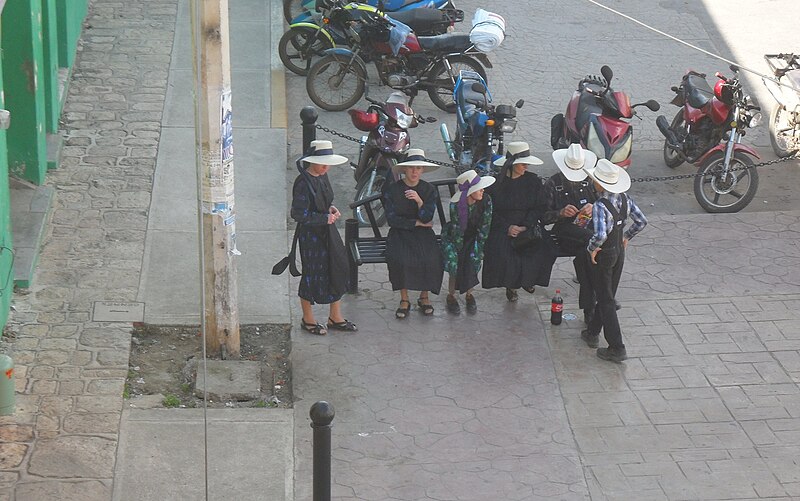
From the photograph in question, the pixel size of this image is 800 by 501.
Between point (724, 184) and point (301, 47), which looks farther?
point (301, 47)

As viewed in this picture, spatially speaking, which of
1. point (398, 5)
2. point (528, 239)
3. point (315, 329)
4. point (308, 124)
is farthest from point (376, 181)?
point (398, 5)

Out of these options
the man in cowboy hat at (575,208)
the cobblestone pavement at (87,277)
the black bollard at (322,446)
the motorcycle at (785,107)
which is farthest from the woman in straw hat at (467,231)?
the motorcycle at (785,107)

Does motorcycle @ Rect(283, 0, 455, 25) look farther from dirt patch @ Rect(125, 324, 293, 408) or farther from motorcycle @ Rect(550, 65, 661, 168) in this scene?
dirt patch @ Rect(125, 324, 293, 408)

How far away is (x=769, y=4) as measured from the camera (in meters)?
18.2

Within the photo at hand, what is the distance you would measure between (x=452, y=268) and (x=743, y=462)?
2.85 m

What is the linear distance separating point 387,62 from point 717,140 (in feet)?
13.6

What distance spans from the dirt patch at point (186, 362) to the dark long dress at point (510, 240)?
183 centimetres

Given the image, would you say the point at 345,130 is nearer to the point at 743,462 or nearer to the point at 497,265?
the point at 497,265

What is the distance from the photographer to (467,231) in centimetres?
954

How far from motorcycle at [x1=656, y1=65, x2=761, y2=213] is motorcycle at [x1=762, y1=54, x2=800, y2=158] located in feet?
2.04

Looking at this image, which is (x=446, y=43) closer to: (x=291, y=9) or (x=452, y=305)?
(x=291, y=9)

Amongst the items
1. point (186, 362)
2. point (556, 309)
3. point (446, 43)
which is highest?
point (446, 43)

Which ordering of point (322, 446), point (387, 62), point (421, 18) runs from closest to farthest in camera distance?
1. point (322, 446)
2. point (387, 62)
3. point (421, 18)

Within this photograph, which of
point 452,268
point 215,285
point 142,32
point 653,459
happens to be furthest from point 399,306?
point 142,32
